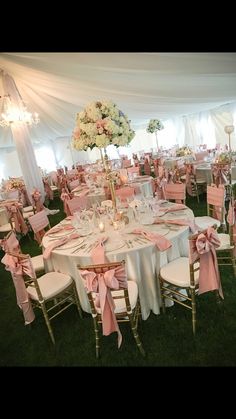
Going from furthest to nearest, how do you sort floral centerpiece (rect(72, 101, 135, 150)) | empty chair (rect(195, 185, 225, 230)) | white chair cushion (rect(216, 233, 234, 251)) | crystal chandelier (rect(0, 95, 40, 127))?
crystal chandelier (rect(0, 95, 40, 127)), empty chair (rect(195, 185, 225, 230)), white chair cushion (rect(216, 233, 234, 251)), floral centerpiece (rect(72, 101, 135, 150))

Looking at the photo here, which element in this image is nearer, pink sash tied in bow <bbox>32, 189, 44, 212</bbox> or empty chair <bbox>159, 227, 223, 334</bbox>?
empty chair <bbox>159, 227, 223, 334</bbox>

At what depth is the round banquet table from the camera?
2.74 m

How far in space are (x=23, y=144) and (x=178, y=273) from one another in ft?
21.1

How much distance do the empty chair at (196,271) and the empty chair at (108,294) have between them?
1.31 ft

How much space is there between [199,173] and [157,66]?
3.95 m

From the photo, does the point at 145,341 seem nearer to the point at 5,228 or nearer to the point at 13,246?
the point at 13,246

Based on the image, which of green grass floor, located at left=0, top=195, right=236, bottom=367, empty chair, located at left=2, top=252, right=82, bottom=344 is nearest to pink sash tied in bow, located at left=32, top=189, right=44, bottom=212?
green grass floor, located at left=0, top=195, right=236, bottom=367

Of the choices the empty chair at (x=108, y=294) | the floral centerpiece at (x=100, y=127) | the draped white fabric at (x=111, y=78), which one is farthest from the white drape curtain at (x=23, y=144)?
the empty chair at (x=108, y=294)

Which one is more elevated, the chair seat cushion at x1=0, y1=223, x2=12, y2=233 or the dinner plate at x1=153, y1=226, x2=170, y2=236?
the dinner plate at x1=153, y1=226, x2=170, y2=236

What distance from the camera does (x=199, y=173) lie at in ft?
24.5

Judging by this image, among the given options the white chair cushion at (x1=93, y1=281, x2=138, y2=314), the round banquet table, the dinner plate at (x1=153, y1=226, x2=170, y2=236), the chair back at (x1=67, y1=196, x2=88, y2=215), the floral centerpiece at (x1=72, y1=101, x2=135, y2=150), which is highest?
the floral centerpiece at (x1=72, y1=101, x2=135, y2=150)

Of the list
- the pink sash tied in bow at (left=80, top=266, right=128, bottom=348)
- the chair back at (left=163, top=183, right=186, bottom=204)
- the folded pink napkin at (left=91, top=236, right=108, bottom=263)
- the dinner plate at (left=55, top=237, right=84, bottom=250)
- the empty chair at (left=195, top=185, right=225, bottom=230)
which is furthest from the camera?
the chair back at (left=163, top=183, right=186, bottom=204)

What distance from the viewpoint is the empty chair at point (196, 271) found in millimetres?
2484

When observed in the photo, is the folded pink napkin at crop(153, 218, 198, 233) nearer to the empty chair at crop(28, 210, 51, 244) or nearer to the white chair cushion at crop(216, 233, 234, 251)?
the white chair cushion at crop(216, 233, 234, 251)
